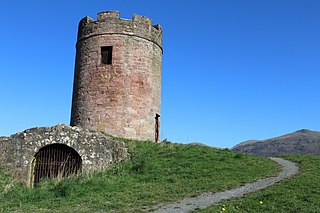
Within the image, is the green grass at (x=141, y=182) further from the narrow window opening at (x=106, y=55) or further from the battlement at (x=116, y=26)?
the battlement at (x=116, y=26)

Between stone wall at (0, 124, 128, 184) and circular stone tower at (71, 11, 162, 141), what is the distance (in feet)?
9.91

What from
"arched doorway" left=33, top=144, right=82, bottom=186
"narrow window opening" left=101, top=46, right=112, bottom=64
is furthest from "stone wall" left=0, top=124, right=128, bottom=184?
"narrow window opening" left=101, top=46, right=112, bottom=64

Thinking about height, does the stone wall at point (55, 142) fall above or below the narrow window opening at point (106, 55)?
below

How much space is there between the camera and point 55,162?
45.2ft

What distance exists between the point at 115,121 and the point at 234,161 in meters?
6.40

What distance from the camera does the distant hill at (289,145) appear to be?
53131 mm

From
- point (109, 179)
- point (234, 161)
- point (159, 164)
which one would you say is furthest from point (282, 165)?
point (109, 179)

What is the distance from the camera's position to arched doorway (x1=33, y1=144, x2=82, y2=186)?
13641 millimetres

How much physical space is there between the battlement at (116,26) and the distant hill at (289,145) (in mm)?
35647

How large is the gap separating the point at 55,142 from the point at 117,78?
17.1 ft

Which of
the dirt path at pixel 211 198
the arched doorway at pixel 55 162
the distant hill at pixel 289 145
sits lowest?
the dirt path at pixel 211 198

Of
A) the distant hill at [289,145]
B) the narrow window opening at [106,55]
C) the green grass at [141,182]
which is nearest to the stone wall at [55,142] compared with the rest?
the green grass at [141,182]

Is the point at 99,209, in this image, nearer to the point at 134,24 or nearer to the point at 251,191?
the point at 251,191

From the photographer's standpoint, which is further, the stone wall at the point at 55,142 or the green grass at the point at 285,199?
the stone wall at the point at 55,142
